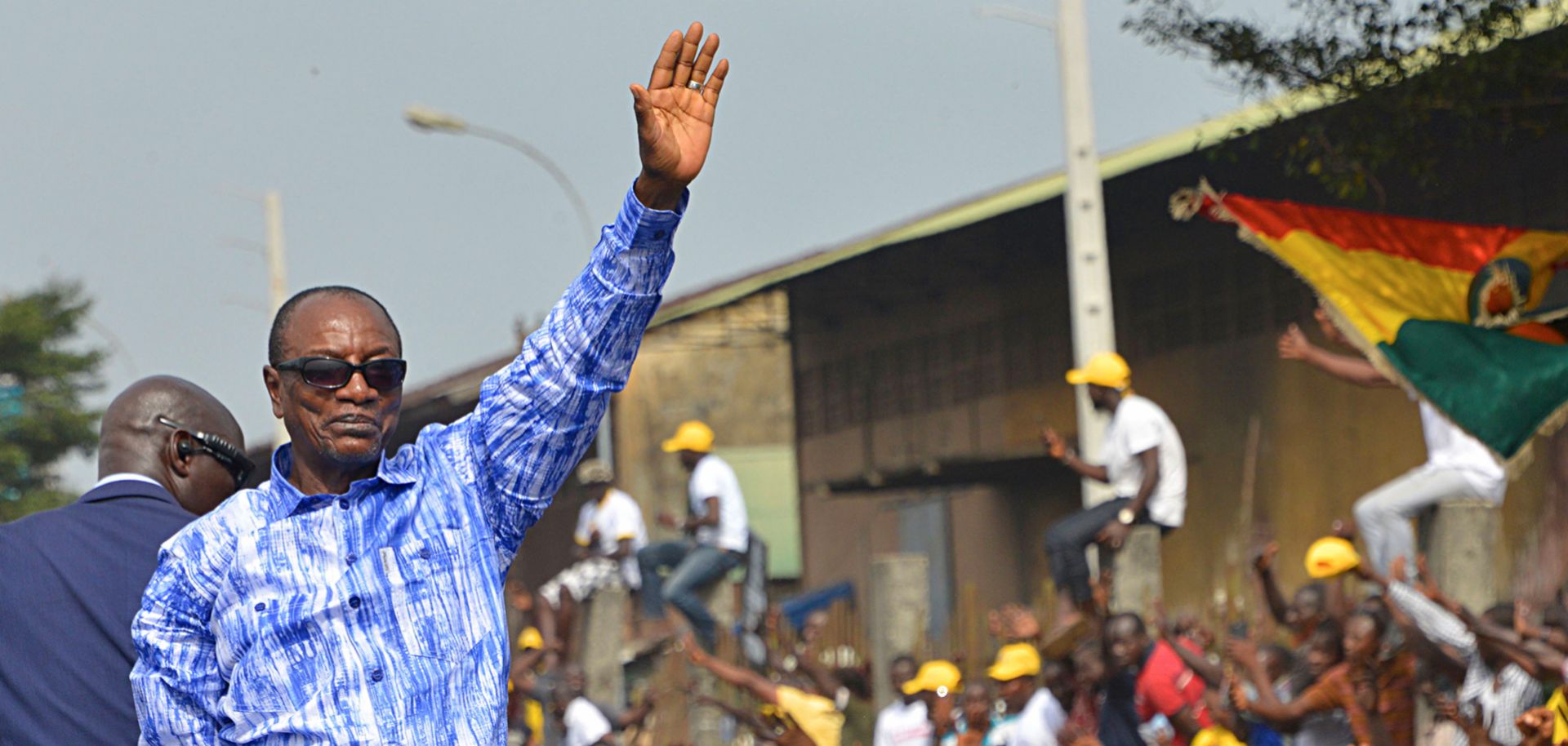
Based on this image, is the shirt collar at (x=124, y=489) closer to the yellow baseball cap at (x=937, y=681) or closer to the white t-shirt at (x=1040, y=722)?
the white t-shirt at (x=1040, y=722)

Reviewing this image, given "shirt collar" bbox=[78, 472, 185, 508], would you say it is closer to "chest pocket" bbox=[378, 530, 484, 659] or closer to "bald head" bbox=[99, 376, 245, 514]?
"bald head" bbox=[99, 376, 245, 514]

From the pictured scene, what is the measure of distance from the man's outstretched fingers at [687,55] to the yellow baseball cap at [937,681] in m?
6.36

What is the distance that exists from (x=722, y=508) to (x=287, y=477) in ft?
29.0

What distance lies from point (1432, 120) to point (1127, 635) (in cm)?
241

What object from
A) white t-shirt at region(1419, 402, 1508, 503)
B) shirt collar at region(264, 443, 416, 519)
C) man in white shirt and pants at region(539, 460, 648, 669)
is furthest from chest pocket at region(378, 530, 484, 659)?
man in white shirt and pants at region(539, 460, 648, 669)

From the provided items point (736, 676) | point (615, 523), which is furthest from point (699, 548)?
point (615, 523)

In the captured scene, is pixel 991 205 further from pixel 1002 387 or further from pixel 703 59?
pixel 703 59

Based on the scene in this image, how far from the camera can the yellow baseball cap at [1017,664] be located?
28.8 feet

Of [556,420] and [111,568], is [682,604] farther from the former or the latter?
[556,420]

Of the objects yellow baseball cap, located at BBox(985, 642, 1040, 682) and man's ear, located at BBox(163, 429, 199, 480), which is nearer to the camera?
man's ear, located at BBox(163, 429, 199, 480)

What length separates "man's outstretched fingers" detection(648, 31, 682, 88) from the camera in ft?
9.10

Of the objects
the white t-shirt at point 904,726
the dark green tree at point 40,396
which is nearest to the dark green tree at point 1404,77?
the white t-shirt at point 904,726

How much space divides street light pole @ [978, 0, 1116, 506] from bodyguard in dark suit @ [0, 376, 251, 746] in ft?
25.4

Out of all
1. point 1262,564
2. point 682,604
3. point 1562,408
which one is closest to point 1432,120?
point 1562,408
